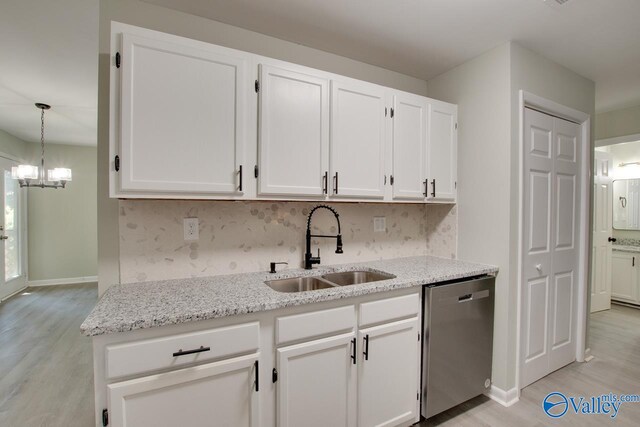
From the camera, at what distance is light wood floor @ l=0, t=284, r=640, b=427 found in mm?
1992

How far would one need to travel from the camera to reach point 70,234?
561 centimetres

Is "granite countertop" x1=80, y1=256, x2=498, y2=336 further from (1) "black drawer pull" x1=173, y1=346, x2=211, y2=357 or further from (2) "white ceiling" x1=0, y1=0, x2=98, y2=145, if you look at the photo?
(2) "white ceiling" x1=0, y1=0, x2=98, y2=145

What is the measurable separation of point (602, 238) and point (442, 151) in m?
3.36

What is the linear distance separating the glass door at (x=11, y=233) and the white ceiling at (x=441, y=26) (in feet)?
16.1

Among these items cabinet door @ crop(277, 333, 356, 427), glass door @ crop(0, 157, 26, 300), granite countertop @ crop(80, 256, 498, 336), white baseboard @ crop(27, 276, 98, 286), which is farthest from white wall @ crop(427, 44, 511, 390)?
white baseboard @ crop(27, 276, 98, 286)

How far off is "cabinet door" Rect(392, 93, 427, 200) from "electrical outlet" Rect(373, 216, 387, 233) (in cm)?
38

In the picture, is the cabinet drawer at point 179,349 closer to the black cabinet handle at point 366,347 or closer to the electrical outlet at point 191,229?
the black cabinet handle at point 366,347

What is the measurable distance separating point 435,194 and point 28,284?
22.1ft

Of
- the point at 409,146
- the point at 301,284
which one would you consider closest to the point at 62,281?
the point at 301,284

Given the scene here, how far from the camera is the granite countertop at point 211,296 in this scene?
1174 millimetres

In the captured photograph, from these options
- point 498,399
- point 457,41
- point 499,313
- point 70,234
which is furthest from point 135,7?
point 70,234

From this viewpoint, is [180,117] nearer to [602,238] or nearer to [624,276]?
[602,238]

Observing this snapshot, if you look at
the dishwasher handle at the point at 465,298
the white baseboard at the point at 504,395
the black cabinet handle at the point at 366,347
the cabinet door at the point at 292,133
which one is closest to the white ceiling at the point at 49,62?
the cabinet door at the point at 292,133

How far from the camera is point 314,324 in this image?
1516 millimetres
